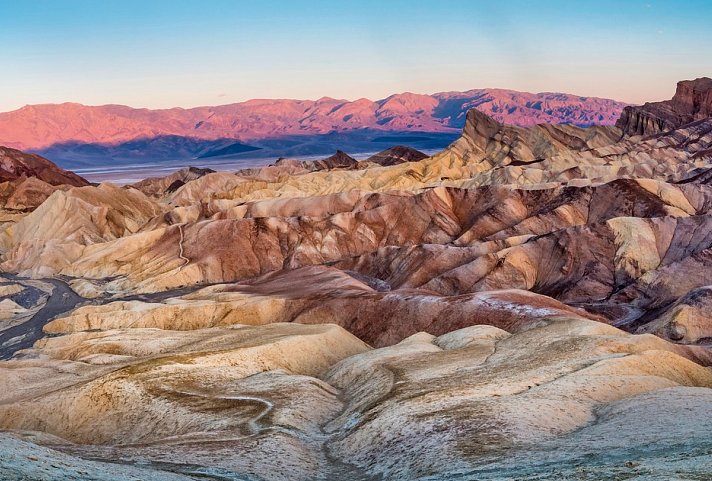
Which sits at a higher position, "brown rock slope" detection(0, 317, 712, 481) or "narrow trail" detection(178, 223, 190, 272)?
"brown rock slope" detection(0, 317, 712, 481)

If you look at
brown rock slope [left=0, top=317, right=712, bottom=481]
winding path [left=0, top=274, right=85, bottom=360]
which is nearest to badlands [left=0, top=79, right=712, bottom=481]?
brown rock slope [left=0, top=317, right=712, bottom=481]

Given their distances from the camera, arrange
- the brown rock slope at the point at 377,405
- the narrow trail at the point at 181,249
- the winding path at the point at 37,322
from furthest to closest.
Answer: the narrow trail at the point at 181,249
the winding path at the point at 37,322
the brown rock slope at the point at 377,405

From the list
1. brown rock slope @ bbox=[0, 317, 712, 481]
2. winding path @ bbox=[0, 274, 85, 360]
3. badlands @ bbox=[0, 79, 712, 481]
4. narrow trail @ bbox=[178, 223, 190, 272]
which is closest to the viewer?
brown rock slope @ bbox=[0, 317, 712, 481]

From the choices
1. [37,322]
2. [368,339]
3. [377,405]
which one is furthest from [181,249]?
[377,405]

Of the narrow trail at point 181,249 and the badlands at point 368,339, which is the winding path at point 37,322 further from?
the narrow trail at point 181,249

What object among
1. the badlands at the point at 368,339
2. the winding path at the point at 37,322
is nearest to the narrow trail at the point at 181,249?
the badlands at the point at 368,339

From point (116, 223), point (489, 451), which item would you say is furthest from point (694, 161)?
point (489, 451)

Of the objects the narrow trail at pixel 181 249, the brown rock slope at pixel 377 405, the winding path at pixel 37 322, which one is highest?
the brown rock slope at pixel 377 405

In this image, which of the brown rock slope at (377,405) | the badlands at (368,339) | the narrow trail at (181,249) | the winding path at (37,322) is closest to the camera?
the brown rock slope at (377,405)

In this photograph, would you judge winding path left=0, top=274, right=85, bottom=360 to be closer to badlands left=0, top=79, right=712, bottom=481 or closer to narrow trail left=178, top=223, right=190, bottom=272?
badlands left=0, top=79, right=712, bottom=481

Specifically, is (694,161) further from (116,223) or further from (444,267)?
(116,223)
